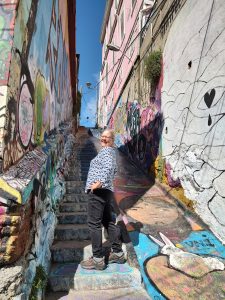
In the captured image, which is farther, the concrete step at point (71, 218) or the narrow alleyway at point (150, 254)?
the concrete step at point (71, 218)

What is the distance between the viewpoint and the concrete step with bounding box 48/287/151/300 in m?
2.66

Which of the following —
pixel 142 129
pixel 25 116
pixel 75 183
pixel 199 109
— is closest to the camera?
pixel 25 116

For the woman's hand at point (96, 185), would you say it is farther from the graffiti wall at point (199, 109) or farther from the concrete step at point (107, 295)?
the graffiti wall at point (199, 109)

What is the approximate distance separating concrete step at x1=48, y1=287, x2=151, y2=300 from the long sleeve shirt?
108 centimetres

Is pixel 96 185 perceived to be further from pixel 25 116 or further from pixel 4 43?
pixel 4 43

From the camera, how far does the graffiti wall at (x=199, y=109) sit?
411 centimetres

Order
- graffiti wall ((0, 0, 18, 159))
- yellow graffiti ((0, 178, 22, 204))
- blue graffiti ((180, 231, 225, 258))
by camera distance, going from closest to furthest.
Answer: yellow graffiti ((0, 178, 22, 204))
graffiti wall ((0, 0, 18, 159))
blue graffiti ((180, 231, 225, 258))

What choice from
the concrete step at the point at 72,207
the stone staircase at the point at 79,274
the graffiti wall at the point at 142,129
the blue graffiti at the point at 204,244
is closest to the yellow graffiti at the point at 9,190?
the stone staircase at the point at 79,274

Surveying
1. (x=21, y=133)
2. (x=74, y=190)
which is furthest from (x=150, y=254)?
(x=21, y=133)

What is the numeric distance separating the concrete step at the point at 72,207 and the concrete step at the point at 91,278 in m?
1.33

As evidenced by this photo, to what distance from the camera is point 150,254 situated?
3541 mm

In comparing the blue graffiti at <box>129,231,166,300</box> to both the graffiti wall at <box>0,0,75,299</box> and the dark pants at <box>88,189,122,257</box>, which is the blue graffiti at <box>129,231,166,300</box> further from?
the graffiti wall at <box>0,0,75,299</box>

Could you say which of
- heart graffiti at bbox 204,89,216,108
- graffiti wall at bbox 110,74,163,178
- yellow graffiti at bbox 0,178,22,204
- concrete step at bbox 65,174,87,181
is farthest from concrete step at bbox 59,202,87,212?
graffiti wall at bbox 110,74,163,178

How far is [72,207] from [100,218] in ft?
4.73
